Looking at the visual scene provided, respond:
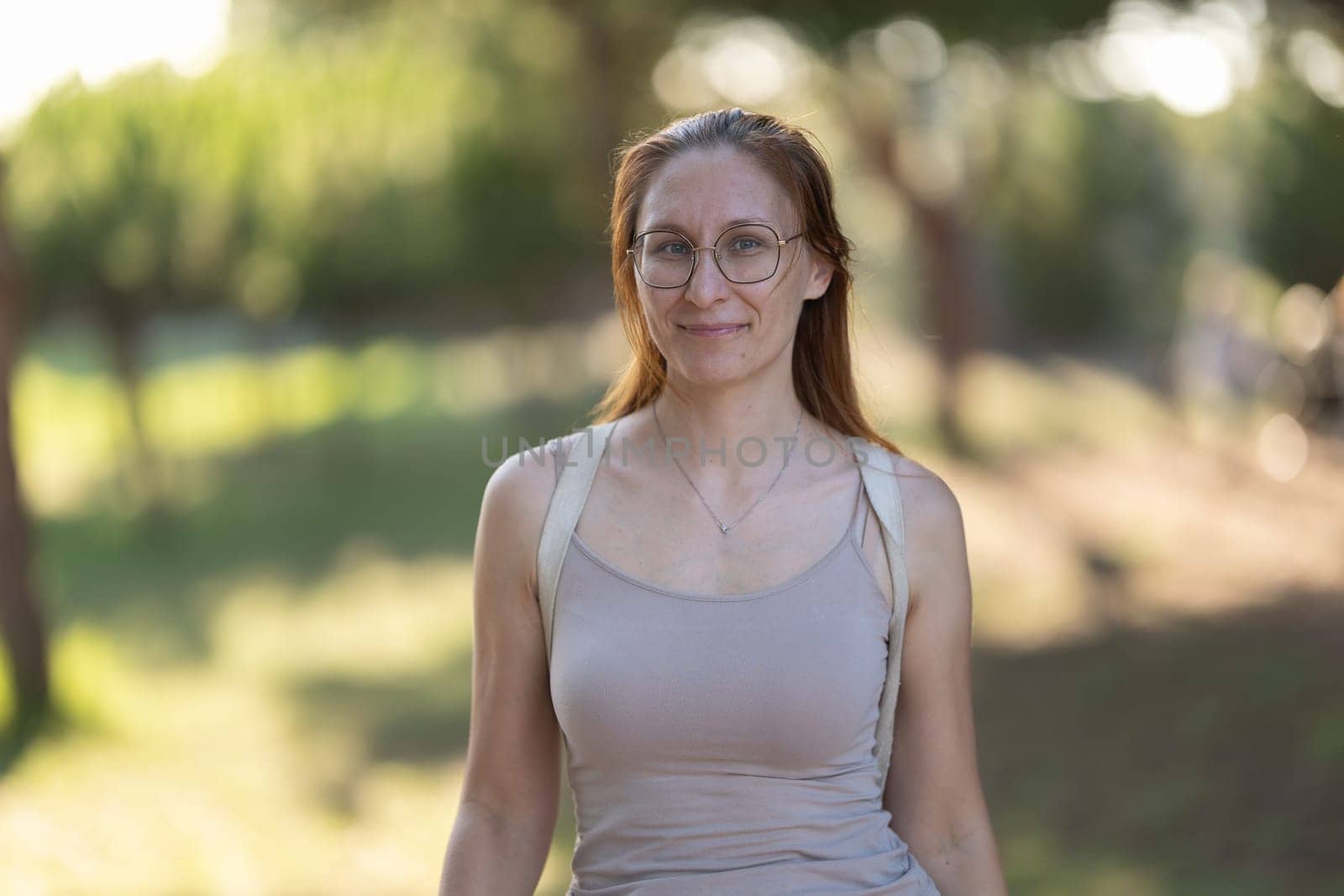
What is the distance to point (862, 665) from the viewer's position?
1.28 m

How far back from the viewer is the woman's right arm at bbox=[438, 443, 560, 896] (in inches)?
51.6

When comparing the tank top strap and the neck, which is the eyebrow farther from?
the tank top strap

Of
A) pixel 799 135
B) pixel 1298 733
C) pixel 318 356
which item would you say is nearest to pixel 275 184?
pixel 318 356

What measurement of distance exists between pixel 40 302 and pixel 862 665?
195 inches

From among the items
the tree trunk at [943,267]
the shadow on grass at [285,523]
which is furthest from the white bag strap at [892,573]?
the tree trunk at [943,267]

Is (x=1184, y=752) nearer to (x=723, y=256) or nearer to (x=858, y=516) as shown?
(x=858, y=516)

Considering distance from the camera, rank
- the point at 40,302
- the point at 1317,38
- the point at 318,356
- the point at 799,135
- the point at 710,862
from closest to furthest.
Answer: the point at 710,862 < the point at 799,135 < the point at 1317,38 < the point at 40,302 < the point at 318,356

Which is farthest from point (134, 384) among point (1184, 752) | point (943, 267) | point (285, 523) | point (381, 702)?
point (1184, 752)

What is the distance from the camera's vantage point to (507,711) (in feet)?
4.37

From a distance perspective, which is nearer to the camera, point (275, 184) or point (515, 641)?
point (515, 641)

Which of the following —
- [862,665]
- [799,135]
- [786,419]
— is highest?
[799,135]

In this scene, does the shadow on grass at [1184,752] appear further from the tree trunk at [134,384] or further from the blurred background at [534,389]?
the tree trunk at [134,384]

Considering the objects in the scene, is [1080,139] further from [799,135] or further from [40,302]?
[799,135]

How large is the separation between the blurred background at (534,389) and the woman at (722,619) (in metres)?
1.39
